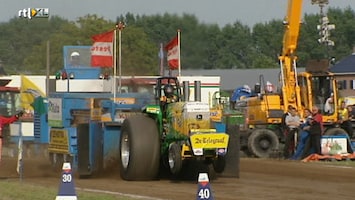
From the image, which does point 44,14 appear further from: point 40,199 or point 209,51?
point 40,199

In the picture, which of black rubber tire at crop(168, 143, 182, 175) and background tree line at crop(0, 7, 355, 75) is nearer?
black rubber tire at crop(168, 143, 182, 175)

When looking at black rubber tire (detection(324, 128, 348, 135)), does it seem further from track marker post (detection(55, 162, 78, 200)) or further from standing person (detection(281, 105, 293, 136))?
track marker post (detection(55, 162, 78, 200))

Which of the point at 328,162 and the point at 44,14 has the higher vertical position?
the point at 44,14

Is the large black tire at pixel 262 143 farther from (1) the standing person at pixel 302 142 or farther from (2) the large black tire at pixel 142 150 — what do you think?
(2) the large black tire at pixel 142 150

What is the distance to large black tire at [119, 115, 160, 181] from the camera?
18172mm

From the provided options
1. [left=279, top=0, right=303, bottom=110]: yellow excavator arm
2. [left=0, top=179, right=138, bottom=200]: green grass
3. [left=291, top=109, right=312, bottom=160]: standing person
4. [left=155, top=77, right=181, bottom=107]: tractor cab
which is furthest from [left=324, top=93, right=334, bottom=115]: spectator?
[left=0, top=179, right=138, bottom=200]: green grass

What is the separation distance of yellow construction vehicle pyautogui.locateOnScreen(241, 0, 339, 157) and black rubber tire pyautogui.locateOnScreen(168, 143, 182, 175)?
12037 millimetres

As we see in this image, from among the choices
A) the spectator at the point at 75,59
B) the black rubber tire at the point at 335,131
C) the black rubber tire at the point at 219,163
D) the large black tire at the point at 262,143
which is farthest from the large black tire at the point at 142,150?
→ the spectator at the point at 75,59

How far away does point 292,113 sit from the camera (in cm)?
2917

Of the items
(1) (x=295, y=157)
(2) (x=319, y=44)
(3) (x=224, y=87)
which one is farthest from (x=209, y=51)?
(3) (x=224, y=87)

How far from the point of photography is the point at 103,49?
2570 centimetres

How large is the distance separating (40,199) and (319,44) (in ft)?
164

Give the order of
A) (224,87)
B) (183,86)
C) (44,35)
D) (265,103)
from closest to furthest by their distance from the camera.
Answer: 1. (183,86)
2. (265,103)
3. (44,35)
4. (224,87)

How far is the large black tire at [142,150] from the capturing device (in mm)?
18172
